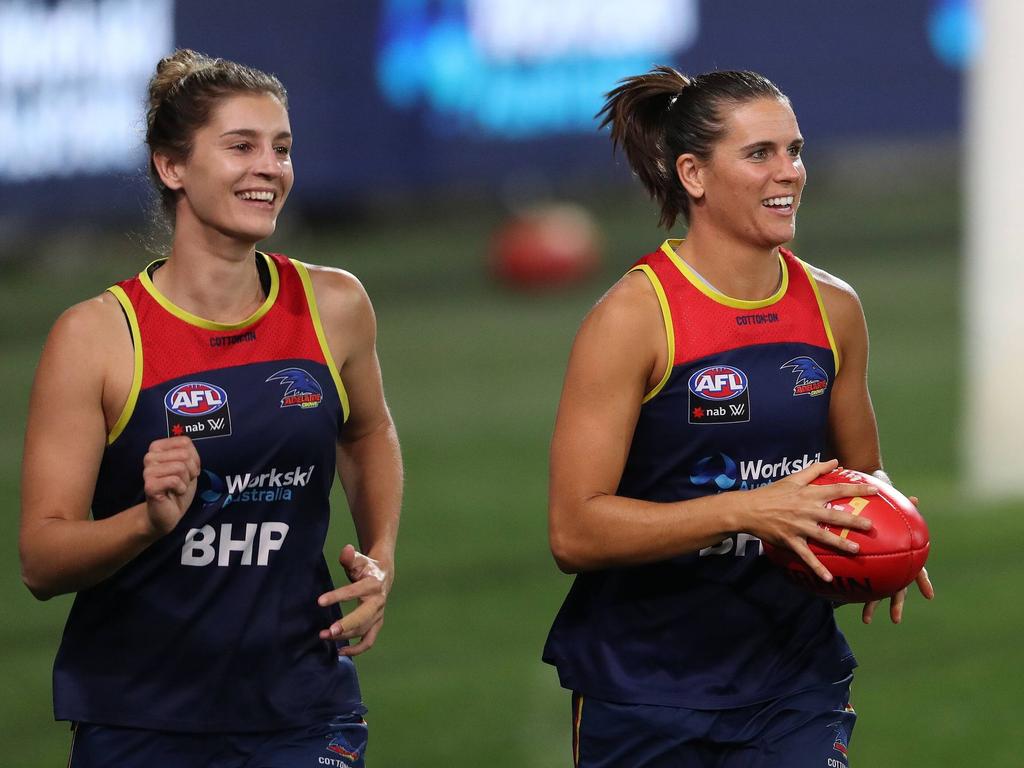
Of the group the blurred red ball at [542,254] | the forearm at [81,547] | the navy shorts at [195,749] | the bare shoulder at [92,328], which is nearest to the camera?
the forearm at [81,547]

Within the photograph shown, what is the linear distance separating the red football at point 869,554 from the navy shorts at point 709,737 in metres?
0.34

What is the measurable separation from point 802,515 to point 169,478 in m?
1.26

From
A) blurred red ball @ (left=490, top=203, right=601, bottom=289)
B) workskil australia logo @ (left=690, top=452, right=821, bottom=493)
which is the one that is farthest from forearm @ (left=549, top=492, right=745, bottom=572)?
blurred red ball @ (left=490, top=203, right=601, bottom=289)

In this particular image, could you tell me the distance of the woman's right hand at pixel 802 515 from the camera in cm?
355

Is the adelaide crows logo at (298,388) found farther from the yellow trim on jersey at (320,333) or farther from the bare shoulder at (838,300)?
the bare shoulder at (838,300)

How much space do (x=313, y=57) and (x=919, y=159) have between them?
21195 mm

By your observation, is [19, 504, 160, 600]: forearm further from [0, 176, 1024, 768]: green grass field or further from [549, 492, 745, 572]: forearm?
[549, 492, 745, 572]: forearm

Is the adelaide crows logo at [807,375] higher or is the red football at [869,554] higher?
the adelaide crows logo at [807,375]

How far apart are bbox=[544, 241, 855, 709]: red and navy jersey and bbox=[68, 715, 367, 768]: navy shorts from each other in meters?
0.62

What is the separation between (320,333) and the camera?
153 inches

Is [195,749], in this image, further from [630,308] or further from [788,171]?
[788,171]

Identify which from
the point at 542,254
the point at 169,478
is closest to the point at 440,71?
the point at 542,254

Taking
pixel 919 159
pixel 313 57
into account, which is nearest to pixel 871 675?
pixel 313 57

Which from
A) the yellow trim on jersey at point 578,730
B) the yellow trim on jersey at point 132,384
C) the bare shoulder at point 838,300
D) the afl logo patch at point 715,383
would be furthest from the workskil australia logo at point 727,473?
the yellow trim on jersey at point 132,384
